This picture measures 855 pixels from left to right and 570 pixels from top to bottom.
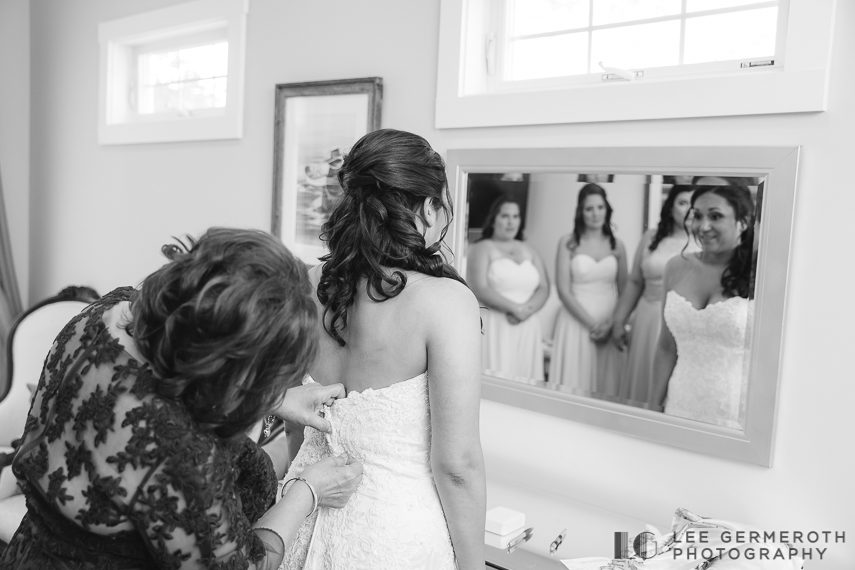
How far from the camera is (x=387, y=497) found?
1.68m

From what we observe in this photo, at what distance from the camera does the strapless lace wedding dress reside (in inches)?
64.9

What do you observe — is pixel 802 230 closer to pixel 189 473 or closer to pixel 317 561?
pixel 317 561

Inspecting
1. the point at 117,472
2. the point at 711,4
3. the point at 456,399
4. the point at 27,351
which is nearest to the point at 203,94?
the point at 27,351

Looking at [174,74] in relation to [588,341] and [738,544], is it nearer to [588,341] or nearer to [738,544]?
[588,341]

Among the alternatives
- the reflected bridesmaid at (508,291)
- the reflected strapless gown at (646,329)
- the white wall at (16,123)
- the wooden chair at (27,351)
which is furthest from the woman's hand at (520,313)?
the white wall at (16,123)

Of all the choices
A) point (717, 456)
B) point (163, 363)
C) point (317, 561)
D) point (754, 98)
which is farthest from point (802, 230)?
point (163, 363)

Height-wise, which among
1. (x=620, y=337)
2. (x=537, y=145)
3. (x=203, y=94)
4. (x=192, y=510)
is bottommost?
(x=192, y=510)

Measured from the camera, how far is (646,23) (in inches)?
91.4

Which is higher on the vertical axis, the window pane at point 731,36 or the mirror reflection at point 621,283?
the window pane at point 731,36

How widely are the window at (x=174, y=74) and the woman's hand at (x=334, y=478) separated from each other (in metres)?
2.26

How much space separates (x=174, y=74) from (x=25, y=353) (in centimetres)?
169

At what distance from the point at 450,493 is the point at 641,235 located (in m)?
1.02

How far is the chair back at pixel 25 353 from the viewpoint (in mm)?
3429

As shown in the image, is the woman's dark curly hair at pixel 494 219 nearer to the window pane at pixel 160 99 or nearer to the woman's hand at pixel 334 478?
the woman's hand at pixel 334 478
